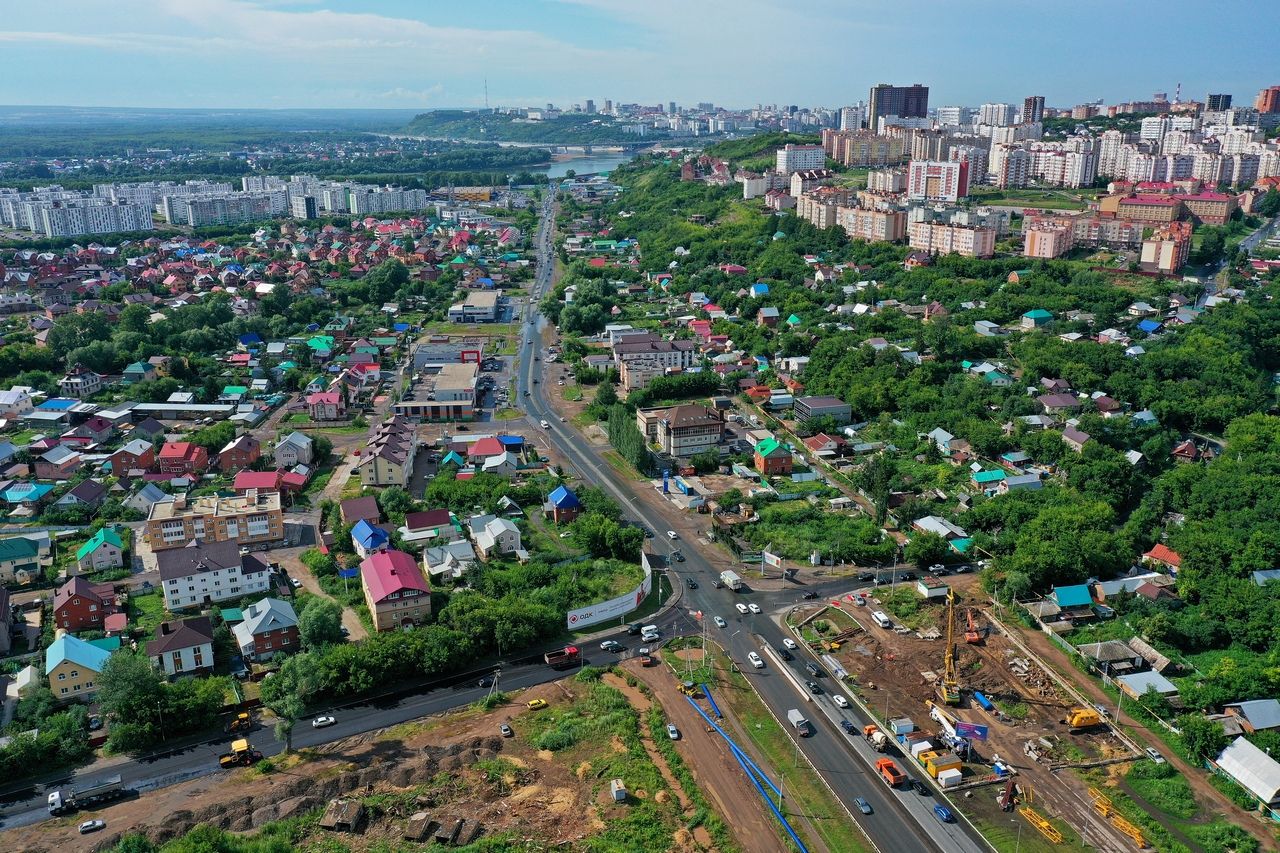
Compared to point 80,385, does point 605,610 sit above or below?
below

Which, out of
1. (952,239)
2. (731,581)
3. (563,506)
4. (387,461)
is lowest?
(731,581)

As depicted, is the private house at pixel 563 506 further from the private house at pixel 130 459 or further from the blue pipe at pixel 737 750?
the private house at pixel 130 459

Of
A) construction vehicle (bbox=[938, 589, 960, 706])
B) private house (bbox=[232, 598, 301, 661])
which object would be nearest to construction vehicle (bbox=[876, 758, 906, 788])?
construction vehicle (bbox=[938, 589, 960, 706])

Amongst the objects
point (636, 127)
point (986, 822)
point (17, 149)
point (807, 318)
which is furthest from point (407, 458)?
point (636, 127)

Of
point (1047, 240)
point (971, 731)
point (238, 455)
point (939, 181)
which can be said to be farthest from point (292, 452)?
point (939, 181)

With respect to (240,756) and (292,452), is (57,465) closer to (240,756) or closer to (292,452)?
(292,452)

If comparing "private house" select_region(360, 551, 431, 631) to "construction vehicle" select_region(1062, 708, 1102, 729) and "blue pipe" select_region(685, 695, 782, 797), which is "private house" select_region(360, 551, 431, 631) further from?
"construction vehicle" select_region(1062, 708, 1102, 729)

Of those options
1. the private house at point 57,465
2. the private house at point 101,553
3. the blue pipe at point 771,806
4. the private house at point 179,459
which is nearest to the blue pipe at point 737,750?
the blue pipe at point 771,806
